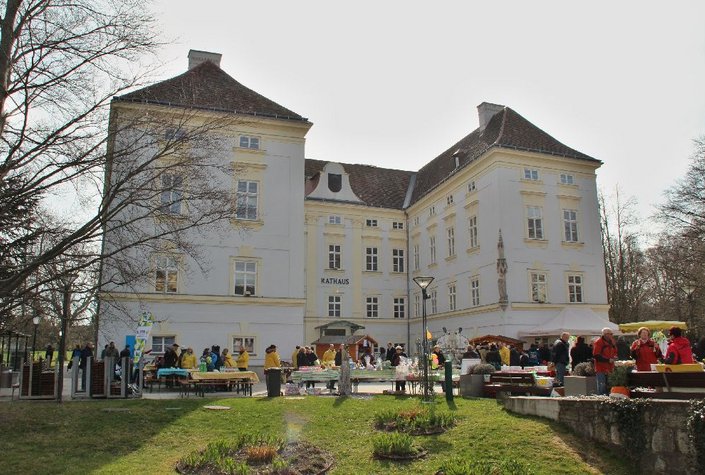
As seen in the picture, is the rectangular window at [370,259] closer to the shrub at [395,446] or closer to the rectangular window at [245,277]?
the rectangular window at [245,277]

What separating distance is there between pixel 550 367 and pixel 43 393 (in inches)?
644

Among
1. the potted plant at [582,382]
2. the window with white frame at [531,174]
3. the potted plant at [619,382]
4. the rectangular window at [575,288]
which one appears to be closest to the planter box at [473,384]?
the potted plant at [582,382]

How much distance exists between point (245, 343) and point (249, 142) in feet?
33.5

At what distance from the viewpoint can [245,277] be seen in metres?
30.4

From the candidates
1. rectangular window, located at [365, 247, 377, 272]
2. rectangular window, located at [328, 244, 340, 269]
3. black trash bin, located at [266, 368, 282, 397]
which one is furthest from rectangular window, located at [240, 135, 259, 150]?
black trash bin, located at [266, 368, 282, 397]

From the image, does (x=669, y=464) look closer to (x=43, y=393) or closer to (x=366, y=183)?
(x=43, y=393)

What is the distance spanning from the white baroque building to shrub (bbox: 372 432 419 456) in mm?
12299

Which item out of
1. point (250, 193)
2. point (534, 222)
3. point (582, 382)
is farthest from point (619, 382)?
point (534, 222)

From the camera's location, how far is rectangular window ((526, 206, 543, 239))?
35.6 metres

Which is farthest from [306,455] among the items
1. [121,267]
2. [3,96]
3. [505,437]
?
[3,96]

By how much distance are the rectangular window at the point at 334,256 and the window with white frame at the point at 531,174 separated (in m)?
14.3

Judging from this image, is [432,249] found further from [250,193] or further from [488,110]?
[250,193]

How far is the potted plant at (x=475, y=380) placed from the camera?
1805cm

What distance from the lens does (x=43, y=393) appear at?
57.6ft
